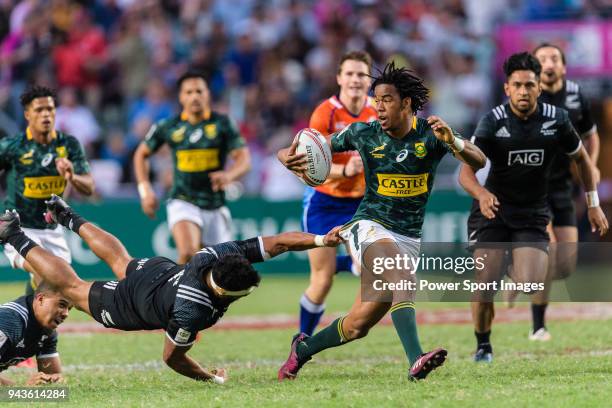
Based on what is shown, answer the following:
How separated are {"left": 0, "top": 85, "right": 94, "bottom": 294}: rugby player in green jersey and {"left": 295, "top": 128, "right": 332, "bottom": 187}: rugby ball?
264 cm

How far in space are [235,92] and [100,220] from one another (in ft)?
11.9

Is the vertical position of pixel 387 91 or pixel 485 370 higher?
pixel 387 91

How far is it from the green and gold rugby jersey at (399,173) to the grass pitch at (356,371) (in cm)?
115

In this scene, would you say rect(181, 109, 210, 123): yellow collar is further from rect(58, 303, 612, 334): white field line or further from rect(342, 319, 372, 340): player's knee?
rect(342, 319, 372, 340): player's knee

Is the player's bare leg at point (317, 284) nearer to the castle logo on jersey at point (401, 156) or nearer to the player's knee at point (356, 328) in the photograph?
the player's knee at point (356, 328)

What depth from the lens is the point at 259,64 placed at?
2003 cm

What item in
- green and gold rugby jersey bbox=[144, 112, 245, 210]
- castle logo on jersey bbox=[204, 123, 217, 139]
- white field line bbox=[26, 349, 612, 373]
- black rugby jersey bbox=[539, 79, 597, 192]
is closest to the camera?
white field line bbox=[26, 349, 612, 373]

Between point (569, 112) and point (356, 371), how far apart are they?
11.3ft

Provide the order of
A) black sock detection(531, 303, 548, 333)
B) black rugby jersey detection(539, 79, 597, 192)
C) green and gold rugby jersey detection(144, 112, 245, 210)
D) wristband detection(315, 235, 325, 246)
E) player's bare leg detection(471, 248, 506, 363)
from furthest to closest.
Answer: green and gold rugby jersey detection(144, 112, 245, 210), black sock detection(531, 303, 548, 333), black rugby jersey detection(539, 79, 597, 192), player's bare leg detection(471, 248, 506, 363), wristband detection(315, 235, 325, 246)

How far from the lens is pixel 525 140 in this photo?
9.10 m

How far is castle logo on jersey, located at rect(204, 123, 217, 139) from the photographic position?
12.0 metres

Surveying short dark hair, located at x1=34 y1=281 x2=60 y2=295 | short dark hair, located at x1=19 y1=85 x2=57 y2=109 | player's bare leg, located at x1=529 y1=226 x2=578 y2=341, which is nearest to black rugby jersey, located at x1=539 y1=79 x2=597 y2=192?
player's bare leg, located at x1=529 y1=226 x2=578 y2=341

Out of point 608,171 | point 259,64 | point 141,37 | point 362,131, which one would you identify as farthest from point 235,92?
point 362,131

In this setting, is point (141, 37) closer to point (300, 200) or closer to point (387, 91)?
point (300, 200)
